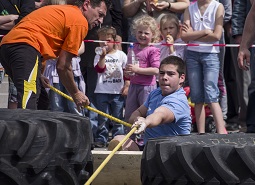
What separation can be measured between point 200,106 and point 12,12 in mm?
2521

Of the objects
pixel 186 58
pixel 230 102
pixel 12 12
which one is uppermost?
pixel 12 12

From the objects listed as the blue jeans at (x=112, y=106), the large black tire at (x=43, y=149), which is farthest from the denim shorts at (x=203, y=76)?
the large black tire at (x=43, y=149)

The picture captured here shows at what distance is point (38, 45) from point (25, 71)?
1.01ft

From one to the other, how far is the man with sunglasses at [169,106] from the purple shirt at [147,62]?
2336 mm

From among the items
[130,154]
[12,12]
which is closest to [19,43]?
[130,154]

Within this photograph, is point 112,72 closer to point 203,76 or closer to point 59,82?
point 59,82

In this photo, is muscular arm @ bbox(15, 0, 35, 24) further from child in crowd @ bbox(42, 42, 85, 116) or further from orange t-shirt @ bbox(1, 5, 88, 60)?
orange t-shirt @ bbox(1, 5, 88, 60)

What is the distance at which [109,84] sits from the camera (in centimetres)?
1028

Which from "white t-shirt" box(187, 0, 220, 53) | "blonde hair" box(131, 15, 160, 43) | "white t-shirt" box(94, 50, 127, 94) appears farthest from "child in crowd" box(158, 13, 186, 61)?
"white t-shirt" box(94, 50, 127, 94)

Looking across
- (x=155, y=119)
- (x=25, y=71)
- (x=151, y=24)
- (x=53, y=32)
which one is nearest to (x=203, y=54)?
(x=151, y=24)

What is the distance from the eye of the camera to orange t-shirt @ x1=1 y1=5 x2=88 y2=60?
7512 millimetres

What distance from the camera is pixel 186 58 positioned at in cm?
995

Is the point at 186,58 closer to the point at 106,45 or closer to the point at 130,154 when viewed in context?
the point at 106,45

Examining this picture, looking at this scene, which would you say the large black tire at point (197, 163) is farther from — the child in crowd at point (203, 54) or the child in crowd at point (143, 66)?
the child in crowd at point (203, 54)
